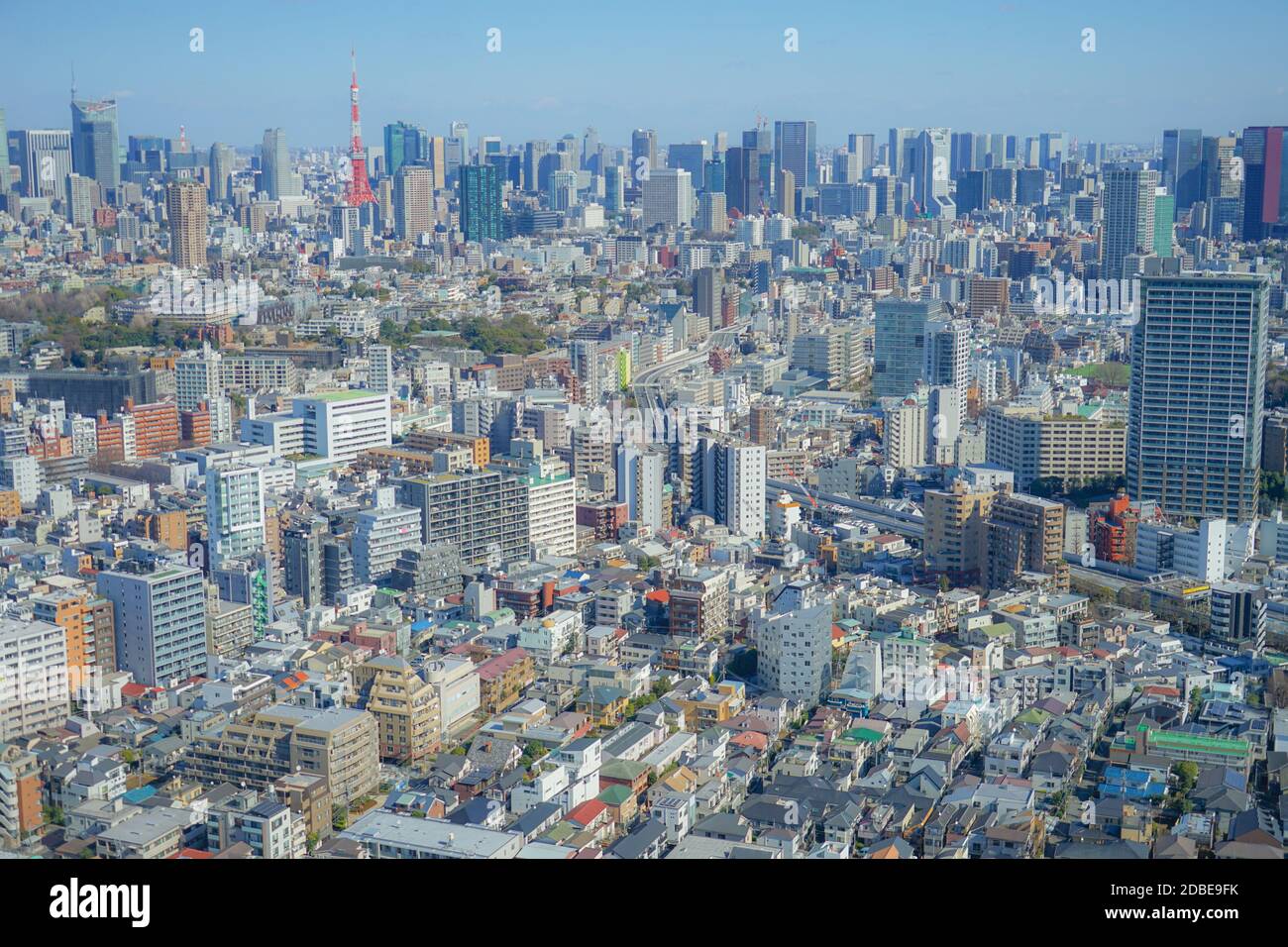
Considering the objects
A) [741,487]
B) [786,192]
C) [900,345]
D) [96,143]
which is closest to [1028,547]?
[741,487]

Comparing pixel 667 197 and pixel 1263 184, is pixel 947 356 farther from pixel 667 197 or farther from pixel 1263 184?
pixel 667 197

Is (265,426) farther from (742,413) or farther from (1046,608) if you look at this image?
(1046,608)

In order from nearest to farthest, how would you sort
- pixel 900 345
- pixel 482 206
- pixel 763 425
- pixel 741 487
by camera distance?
1. pixel 741 487
2. pixel 763 425
3. pixel 900 345
4. pixel 482 206

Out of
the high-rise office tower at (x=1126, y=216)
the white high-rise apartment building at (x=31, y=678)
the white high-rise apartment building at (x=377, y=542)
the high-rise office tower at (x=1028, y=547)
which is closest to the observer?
the white high-rise apartment building at (x=31, y=678)

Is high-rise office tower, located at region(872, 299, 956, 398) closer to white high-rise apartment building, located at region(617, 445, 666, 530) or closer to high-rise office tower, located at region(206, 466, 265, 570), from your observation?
white high-rise apartment building, located at region(617, 445, 666, 530)

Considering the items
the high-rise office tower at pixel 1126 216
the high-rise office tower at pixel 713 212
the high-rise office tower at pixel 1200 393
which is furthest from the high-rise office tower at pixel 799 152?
the high-rise office tower at pixel 1200 393

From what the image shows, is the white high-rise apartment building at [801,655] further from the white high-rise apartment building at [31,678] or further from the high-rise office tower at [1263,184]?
the high-rise office tower at [1263,184]
